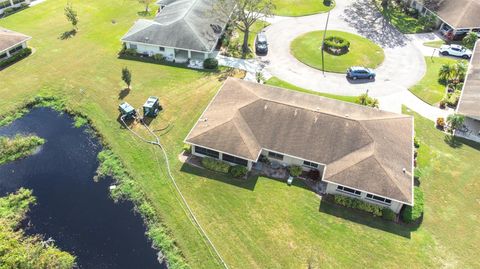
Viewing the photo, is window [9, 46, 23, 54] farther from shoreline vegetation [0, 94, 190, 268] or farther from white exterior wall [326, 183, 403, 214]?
white exterior wall [326, 183, 403, 214]

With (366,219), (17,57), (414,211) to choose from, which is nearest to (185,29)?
(17,57)

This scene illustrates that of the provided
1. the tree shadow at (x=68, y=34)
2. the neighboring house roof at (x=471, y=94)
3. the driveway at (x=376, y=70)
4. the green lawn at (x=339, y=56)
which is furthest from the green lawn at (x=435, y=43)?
the tree shadow at (x=68, y=34)

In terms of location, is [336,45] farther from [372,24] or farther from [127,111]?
[127,111]

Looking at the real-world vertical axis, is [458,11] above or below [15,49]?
above

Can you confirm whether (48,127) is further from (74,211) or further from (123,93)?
(74,211)

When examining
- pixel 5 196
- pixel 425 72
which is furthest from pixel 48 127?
pixel 425 72

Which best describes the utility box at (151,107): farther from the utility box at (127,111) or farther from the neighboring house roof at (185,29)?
the neighboring house roof at (185,29)
